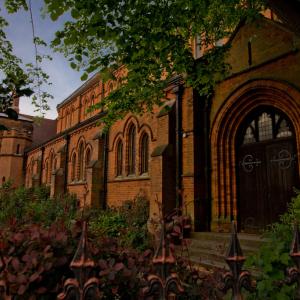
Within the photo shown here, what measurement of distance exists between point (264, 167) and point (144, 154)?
21.5 feet

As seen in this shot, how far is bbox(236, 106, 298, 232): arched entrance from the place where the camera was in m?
8.72

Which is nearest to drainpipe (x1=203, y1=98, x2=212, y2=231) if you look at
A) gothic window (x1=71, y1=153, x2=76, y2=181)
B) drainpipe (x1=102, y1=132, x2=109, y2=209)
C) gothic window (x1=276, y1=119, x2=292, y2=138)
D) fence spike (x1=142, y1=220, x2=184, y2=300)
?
gothic window (x1=276, y1=119, x2=292, y2=138)

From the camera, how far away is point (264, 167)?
9320mm

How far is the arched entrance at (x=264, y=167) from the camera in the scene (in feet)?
28.6

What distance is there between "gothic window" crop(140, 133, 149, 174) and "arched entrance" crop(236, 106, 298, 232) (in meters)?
5.24

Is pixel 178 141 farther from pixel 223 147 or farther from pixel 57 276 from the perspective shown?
pixel 57 276

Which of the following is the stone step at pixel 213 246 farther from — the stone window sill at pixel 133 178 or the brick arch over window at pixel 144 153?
the brick arch over window at pixel 144 153

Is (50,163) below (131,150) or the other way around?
the other way around

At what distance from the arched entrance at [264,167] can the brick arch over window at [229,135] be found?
228mm

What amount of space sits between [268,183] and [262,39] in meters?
4.72

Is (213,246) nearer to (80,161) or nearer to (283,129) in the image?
(283,129)

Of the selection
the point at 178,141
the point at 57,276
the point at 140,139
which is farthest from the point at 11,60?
the point at 57,276

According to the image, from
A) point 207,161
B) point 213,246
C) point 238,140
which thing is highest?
point 238,140

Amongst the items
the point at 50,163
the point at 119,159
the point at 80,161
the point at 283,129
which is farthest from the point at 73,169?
the point at 283,129
